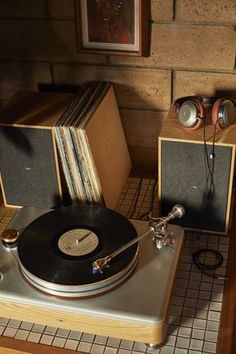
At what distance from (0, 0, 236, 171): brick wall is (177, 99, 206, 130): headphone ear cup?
Result: 0.22m

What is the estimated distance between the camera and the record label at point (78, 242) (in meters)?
1.25

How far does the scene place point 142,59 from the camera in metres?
1.60

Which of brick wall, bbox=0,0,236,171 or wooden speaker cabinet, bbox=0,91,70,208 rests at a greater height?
brick wall, bbox=0,0,236,171

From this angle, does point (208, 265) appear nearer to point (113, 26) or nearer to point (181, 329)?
point (181, 329)

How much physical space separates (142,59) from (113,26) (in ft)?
0.41

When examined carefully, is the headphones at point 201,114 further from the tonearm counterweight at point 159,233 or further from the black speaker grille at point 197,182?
the tonearm counterweight at point 159,233

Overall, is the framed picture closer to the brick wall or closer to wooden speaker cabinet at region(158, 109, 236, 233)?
the brick wall

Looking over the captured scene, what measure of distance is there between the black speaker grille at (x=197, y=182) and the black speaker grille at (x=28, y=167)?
→ 310mm

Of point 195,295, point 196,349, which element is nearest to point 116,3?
point 195,295

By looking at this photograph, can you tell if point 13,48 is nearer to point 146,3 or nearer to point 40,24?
point 40,24

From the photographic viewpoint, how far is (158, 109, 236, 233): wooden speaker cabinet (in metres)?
1.37

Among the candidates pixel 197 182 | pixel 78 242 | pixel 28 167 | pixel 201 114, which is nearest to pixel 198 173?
pixel 197 182

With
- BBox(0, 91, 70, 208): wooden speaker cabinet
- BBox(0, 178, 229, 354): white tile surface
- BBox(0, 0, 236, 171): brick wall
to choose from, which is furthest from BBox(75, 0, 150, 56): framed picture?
BBox(0, 178, 229, 354): white tile surface

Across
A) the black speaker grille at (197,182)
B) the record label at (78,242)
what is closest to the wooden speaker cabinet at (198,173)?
the black speaker grille at (197,182)
